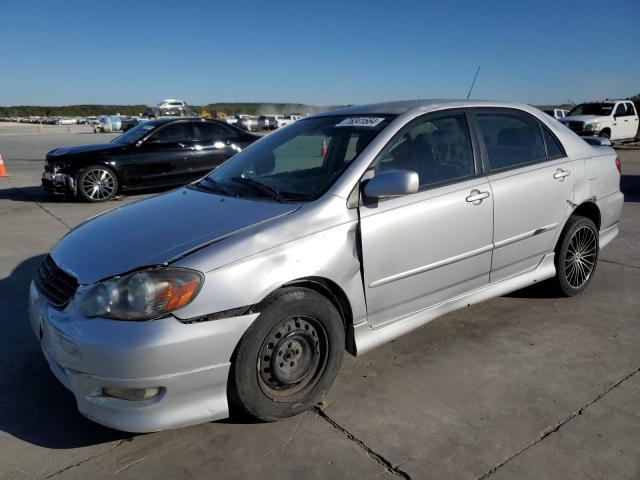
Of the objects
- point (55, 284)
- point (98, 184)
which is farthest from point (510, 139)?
point (98, 184)

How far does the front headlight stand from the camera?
2303mm

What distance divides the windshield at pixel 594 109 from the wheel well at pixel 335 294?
769 inches

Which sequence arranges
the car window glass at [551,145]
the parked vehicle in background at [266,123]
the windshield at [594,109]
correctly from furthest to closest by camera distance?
1. the parked vehicle in background at [266,123]
2. the windshield at [594,109]
3. the car window glass at [551,145]

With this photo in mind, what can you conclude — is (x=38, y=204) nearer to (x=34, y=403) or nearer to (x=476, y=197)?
(x=34, y=403)

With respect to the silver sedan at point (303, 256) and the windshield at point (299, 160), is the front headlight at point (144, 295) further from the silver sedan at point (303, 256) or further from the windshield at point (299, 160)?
the windshield at point (299, 160)

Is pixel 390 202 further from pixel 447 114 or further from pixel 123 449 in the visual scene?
pixel 123 449

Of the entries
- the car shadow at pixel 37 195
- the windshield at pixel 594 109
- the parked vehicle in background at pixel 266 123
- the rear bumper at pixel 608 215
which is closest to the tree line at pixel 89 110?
the parked vehicle in background at pixel 266 123

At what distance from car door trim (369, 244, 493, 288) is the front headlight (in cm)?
104

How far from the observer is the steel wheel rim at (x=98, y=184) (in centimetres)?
932

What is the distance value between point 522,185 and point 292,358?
2.06m

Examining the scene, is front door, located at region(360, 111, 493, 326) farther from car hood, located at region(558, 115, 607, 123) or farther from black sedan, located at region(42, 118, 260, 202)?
car hood, located at region(558, 115, 607, 123)

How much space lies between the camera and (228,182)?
3.52 m

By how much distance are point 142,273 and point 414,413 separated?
1.54m

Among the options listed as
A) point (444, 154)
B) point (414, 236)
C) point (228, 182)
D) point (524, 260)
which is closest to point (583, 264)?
point (524, 260)
